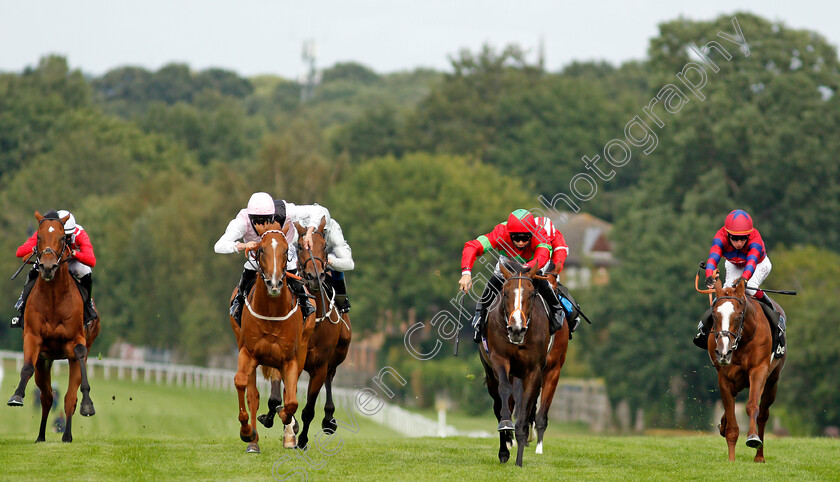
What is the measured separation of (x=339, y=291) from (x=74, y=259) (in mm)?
3117

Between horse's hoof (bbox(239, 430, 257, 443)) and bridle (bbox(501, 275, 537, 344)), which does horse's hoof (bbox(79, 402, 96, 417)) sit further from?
bridle (bbox(501, 275, 537, 344))

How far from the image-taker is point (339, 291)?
15.4m

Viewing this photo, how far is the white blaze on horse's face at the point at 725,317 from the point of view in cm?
1362

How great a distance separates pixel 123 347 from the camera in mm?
60250

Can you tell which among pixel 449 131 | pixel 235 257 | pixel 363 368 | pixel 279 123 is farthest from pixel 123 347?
pixel 279 123

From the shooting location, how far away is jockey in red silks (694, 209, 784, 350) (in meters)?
14.2

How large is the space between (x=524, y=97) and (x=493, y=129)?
2794mm

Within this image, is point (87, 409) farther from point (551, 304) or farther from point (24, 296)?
point (551, 304)

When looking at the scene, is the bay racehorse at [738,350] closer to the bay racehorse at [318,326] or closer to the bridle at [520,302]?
the bridle at [520,302]

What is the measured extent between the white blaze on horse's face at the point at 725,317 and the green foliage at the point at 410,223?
137 feet

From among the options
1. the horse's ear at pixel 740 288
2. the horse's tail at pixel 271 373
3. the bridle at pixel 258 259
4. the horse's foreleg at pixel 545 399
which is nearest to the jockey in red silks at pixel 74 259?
the horse's tail at pixel 271 373

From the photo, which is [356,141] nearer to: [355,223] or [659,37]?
[355,223]

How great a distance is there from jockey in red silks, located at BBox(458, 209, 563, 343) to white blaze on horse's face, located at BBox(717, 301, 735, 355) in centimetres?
173

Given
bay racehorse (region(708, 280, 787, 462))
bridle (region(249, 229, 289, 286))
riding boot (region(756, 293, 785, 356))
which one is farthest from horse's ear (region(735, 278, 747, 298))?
bridle (region(249, 229, 289, 286))
